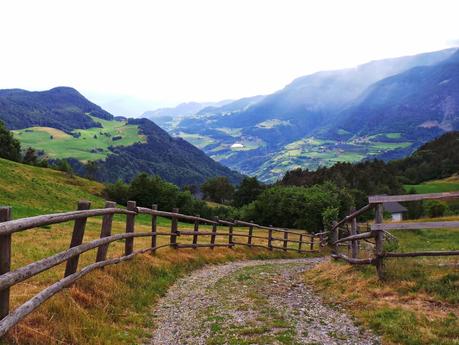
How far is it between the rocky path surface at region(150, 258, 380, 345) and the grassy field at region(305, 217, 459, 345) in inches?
16.1

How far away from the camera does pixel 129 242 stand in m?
12.7

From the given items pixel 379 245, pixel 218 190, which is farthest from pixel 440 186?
pixel 379 245

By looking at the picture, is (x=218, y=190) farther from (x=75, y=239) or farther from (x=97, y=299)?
(x=75, y=239)

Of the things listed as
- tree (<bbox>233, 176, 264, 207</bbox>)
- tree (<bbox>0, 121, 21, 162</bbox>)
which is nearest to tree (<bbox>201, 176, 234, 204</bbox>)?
tree (<bbox>233, 176, 264, 207</bbox>)

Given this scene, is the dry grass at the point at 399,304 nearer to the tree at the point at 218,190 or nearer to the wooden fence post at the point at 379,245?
the wooden fence post at the point at 379,245

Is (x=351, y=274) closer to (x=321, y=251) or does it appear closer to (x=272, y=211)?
(x=321, y=251)

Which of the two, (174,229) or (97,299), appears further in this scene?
(174,229)

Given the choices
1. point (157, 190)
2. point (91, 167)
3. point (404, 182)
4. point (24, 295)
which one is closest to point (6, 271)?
point (24, 295)

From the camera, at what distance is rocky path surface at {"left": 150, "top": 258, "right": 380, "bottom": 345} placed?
7680 millimetres

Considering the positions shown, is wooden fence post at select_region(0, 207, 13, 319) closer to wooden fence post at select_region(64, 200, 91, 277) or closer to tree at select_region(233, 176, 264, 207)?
wooden fence post at select_region(64, 200, 91, 277)

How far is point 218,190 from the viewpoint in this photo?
15575 cm

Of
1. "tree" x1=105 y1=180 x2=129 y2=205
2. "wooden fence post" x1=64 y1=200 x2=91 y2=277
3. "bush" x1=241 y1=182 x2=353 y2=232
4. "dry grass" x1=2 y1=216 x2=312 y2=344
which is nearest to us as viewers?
"dry grass" x1=2 y1=216 x2=312 y2=344

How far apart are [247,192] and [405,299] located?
377 ft

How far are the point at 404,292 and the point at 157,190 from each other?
8354cm
